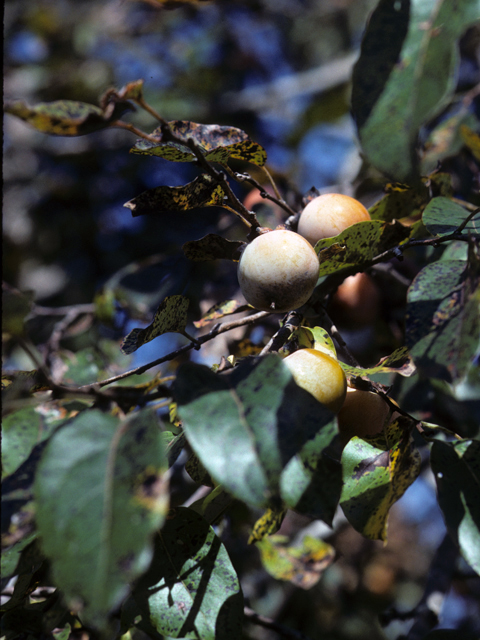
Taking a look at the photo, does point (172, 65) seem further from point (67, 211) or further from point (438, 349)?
point (438, 349)

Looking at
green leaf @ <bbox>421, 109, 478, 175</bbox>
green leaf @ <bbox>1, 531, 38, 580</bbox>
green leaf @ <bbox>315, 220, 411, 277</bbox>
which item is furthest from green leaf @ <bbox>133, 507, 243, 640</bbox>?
green leaf @ <bbox>421, 109, 478, 175</bbox>

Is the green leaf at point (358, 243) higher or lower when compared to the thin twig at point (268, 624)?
higher

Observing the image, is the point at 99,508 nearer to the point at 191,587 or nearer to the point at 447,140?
the point at 191,587

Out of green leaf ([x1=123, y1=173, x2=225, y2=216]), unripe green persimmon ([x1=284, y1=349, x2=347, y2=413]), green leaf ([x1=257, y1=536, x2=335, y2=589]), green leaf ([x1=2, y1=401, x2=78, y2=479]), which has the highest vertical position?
green leaf ([x1=123, y1=173, x2=225, y2=216])

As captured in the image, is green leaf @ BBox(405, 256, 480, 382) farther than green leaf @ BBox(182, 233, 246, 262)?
No

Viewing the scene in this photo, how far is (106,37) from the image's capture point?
278cm

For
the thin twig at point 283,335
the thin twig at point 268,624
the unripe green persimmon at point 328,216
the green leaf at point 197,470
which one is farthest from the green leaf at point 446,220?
the thin twig at point 268,624

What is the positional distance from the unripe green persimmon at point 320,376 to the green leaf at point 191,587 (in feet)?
0.75

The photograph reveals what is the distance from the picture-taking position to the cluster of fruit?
56 cm

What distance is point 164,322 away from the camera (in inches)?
24.8

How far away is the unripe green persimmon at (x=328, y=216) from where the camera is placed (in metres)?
0.74

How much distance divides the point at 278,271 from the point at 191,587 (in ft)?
1.30

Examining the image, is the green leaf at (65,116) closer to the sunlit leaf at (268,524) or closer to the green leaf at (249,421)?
the green leaf at (249,421)

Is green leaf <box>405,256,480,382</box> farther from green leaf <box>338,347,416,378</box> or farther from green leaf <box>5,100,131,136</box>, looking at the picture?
green leaf <box>5,100,131,136</box>
